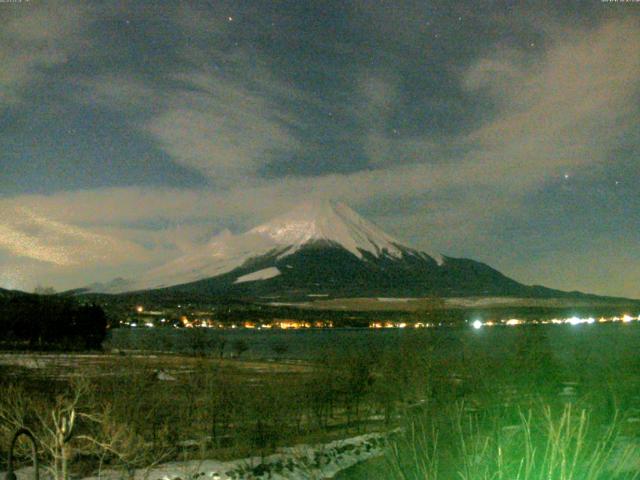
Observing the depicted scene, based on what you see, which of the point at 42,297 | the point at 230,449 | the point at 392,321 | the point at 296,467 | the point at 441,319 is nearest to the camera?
the point at 296,467

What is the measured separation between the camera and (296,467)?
20938 millimetres

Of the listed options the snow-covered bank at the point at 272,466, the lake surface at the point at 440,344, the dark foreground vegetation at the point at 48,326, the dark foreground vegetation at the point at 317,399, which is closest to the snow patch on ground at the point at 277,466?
the snow-covered bank at the point at 272,466

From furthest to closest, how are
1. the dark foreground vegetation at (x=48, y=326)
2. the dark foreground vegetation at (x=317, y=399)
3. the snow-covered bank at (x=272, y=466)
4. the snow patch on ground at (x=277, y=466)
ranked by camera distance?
the dark foreground vegetation at (x=48, y=326) < the dark foreground vegetation at (x=317, y=399) < the snow patch on ground at (x=277, y=466) < the snow-covered bank at (x=272, y=466)

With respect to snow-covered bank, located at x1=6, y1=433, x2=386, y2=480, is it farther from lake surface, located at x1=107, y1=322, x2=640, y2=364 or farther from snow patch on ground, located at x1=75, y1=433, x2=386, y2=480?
lake surface, located at x1=107, y1=322, x2=640, y2=364

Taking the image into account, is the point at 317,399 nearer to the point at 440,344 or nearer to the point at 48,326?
the point at 440,344

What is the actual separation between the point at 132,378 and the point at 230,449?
4142mm

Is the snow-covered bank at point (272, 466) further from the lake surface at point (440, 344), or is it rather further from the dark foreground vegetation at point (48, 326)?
the dark foreground vegetation at point (48, 326)

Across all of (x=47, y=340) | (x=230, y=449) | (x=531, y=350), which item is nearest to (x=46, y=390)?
(x=230, y=449)

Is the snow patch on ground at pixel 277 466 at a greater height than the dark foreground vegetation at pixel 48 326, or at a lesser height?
lesser

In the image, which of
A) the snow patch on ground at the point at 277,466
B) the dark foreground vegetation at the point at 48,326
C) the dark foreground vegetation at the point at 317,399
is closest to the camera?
the snow patch on ground at the point at 277,466

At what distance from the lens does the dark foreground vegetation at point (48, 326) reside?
8412 cm

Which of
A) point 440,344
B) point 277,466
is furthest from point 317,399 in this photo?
point 440,344

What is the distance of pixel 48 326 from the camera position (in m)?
86.0

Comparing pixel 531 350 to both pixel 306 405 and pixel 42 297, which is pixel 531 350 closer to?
pixel 306 405
